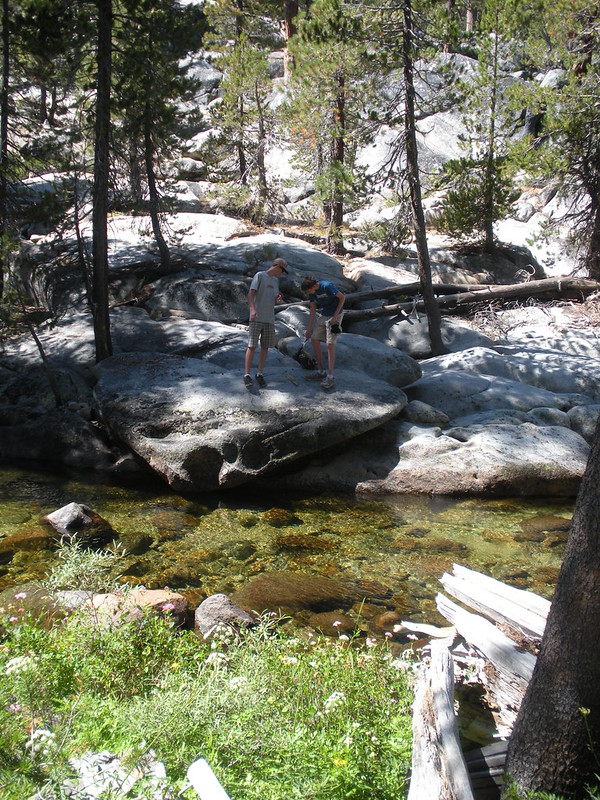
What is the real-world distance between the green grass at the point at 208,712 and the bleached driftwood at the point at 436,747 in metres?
0.20

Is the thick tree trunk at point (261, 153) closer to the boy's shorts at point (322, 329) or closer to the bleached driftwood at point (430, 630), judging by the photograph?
the boy's shorts at point (322, 329)

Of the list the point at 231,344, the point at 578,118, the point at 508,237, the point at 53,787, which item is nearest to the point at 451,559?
the point at 53,787

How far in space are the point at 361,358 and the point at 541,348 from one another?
16.7 ft

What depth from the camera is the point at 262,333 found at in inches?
444

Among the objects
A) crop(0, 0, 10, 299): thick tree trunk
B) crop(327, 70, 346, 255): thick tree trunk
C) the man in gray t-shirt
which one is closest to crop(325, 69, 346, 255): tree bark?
crop(327, 70, 346, 255): thick tree trunk

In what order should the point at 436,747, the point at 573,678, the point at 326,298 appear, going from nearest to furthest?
the point at 573,678 → the point at 436,747 → the point at 326,298

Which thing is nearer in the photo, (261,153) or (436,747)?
(436,747)

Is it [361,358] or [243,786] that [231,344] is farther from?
[243,786]

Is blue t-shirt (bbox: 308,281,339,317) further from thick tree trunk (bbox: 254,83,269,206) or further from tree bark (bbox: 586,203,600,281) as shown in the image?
thick tree trunk (bbox: 254,83,269,206)

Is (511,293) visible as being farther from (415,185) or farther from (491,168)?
(415,185)

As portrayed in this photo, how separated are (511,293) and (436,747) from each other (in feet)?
54.2

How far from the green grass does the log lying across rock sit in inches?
8.4

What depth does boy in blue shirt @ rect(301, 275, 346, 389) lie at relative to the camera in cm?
1089

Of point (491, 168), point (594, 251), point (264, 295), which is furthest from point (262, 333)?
point (491, 168)
